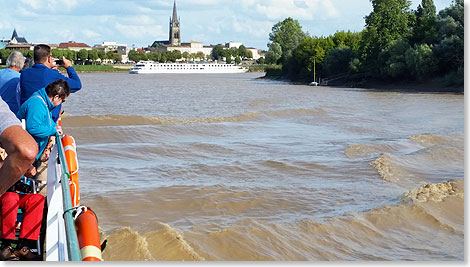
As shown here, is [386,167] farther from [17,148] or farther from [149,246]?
[17,148]

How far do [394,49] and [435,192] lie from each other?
49278 millimetres

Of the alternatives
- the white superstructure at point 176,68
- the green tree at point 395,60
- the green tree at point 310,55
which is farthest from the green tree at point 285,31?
the green tree at point 395,60

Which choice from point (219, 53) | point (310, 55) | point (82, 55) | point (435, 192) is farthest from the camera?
point (219, 53)

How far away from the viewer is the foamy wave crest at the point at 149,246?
5797mm

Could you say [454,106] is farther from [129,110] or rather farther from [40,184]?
[40,184]

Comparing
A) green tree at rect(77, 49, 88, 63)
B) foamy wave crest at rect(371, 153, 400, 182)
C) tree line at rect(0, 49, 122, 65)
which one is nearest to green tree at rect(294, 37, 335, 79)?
foamy wave crest at rect(371, 153, 400, 182)

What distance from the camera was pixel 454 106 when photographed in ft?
102

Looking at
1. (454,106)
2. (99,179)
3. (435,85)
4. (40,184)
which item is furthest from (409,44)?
(40,184)

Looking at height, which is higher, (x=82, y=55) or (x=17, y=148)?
(x=82, y=55)

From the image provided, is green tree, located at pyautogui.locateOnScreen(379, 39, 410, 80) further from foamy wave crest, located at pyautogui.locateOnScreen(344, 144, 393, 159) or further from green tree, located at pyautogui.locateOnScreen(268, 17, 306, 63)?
green tree, located at pyautogui.locateOnScreen(268, 17, 306, 63)

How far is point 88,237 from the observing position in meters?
2.94

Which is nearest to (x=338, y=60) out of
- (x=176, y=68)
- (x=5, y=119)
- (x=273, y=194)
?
(x=273, y=194)

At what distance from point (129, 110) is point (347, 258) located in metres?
22.3

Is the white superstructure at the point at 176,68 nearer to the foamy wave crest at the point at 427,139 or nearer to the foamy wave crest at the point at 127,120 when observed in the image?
the foamy wave crest at the point at 127,120
